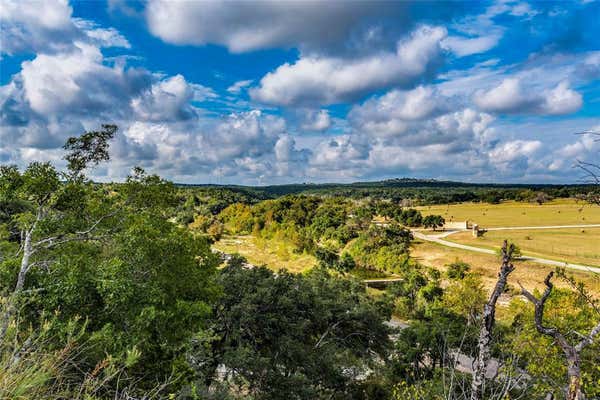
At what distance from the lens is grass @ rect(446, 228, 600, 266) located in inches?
1815

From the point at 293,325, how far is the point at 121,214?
910cm

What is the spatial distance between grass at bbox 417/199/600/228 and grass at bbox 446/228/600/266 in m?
7.24

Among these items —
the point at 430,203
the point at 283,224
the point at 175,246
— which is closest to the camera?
the point at 175,246

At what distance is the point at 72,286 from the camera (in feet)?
27.0

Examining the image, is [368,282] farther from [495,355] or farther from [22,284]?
[22,284]

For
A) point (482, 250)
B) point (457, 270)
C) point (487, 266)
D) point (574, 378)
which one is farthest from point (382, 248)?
point (574, 378)

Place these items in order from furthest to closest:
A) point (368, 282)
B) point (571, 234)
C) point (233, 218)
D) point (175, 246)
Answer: point (233, 218) → point (571, 234) → point (368, 282) → point (175, 246)

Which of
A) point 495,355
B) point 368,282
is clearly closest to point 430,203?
point 368,282

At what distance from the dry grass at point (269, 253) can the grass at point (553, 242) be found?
24691 millimetres

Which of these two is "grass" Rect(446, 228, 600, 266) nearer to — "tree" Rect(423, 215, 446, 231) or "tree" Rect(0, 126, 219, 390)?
"tree" Rect(423, 215, 446, 231)

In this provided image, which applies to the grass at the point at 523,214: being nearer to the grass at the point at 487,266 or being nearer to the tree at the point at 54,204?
the grass at the point at 487,266

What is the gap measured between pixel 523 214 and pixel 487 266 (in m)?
44.3

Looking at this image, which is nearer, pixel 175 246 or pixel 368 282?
pixel 175 246

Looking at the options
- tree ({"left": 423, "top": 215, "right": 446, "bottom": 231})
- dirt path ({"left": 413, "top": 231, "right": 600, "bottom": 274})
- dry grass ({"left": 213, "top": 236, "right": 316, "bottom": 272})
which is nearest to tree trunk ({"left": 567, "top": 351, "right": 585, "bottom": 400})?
dirt path ({"left": 413, "top": 231, "right": 600, "bottom": 274})
